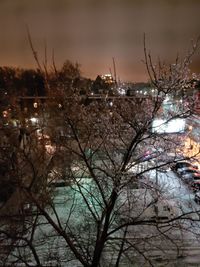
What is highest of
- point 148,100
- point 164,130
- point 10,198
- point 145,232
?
point 148,100

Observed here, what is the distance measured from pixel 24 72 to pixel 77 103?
4884 cm

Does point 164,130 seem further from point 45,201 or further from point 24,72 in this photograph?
point 24,72

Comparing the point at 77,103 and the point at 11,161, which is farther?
the point at 77,103

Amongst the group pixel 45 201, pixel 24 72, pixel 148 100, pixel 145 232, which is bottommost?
pixel 145 232

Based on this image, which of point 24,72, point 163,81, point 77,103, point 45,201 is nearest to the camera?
point 163,81

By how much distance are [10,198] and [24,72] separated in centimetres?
4263

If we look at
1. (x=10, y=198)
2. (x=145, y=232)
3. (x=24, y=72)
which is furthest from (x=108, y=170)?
(x=24, y=72)

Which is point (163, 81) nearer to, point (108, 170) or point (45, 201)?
point (108, 170)

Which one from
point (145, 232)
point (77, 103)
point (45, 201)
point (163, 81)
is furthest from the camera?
point (145, 232)

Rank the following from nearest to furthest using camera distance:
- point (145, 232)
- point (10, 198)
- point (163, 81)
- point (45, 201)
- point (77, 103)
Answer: point (163, 81)
point (45, 201)
point (77, 103)
point (145, 232)
point (10, 198)

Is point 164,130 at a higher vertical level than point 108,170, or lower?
higher

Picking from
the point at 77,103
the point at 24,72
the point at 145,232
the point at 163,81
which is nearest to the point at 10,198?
the point at 145,232

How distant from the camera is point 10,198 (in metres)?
17.9

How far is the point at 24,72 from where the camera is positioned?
191 feet
